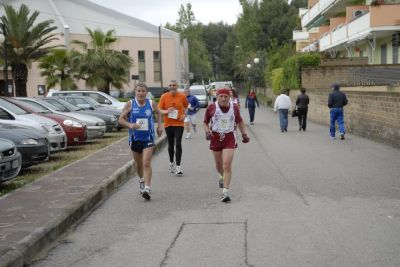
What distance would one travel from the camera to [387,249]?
5.70m

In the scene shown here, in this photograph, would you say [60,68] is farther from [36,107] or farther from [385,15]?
[36,107]

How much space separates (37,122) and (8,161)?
15.1ft

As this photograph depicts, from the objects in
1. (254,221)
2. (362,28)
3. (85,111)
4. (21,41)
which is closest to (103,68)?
(21,41)

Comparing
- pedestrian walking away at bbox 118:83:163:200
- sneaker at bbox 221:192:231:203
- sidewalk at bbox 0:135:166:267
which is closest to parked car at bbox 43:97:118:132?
sidewalk at bbox 0:135:166:267

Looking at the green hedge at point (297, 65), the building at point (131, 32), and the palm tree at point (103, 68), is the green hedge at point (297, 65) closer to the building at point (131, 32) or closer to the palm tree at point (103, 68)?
the palm tree at point (103, 68)

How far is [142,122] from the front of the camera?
28.6 ft

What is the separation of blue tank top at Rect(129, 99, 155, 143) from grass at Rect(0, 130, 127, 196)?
2.47 metres

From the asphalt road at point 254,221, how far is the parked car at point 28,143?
188cm

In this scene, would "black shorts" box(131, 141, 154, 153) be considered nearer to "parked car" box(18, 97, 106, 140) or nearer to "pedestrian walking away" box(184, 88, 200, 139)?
"pedestrian walking away" box(184, 88, 200, 139)

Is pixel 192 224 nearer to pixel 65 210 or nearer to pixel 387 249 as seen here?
pixel 65 210

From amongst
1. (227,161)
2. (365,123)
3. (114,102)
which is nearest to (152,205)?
(227,161)

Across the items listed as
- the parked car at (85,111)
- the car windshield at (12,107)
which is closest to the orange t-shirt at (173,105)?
the car windshield at (12,107)

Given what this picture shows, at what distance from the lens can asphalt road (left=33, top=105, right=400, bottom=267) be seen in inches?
222

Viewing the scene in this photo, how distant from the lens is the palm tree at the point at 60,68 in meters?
37.6
